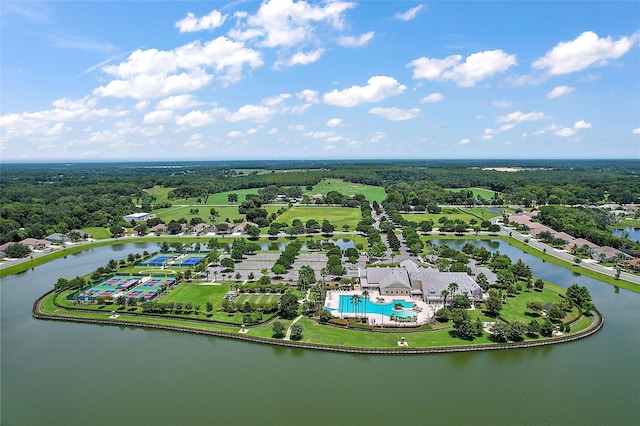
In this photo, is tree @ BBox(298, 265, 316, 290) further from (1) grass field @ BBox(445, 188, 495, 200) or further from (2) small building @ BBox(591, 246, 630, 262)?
(1) grass field @ BBox(445, 188, 495, 200)

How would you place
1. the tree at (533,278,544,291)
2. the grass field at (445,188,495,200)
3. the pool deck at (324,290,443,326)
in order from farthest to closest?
the grass field at (445,188,495,200) < the tree at (533,278,544,291) < the pool deck at (324,290,443,326)

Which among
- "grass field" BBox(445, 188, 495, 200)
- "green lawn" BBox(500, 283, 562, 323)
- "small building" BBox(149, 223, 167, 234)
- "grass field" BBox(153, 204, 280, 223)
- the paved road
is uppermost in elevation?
→ "grass field" BBox(445, 188, 495, 200)

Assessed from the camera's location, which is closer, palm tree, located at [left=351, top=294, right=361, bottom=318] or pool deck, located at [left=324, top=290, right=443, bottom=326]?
pool deck, located at [left=324, top=290, right=443, bottom=326]

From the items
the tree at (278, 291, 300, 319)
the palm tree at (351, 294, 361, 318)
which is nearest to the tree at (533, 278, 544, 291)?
the palm tree at (351, 294, 361, 318)

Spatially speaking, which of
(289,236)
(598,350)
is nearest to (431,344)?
(598,350)

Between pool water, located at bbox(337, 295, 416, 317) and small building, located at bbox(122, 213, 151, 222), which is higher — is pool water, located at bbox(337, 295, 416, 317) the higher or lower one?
the lower one

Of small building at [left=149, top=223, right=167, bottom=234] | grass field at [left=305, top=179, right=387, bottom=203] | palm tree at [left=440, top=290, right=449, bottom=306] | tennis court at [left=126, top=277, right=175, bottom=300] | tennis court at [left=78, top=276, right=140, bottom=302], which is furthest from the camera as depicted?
grass field at [left=305, top=179, right=387, bottom=203]

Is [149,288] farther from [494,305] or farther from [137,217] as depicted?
[137,217]
